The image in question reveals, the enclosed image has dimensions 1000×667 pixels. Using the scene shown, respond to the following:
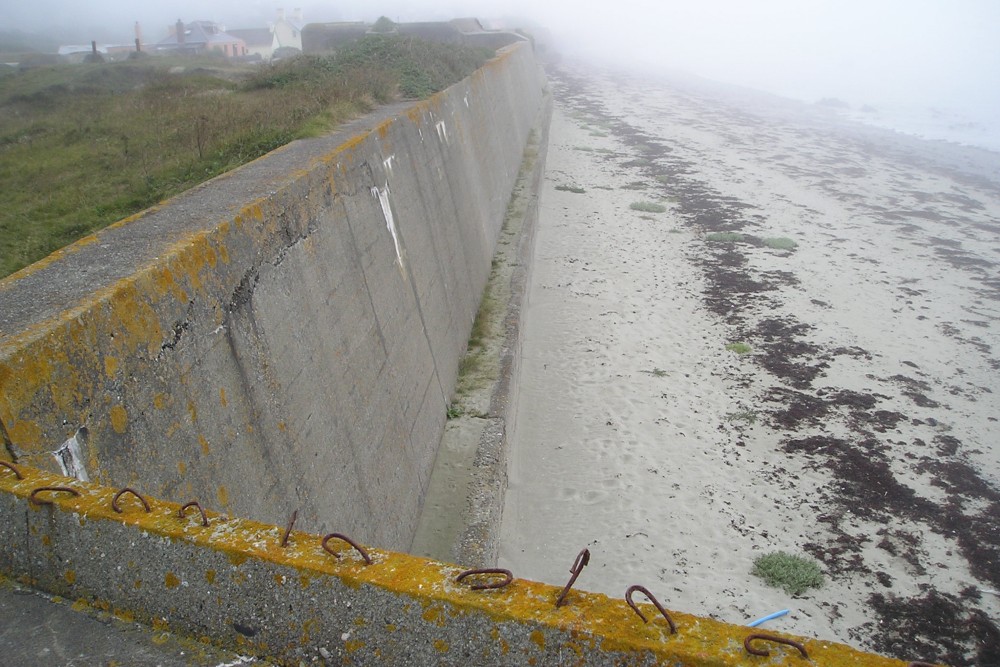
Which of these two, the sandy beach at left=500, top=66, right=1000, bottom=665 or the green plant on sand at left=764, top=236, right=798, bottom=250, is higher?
the green plant on sand at left=764, top=236, right=798, bottom=250

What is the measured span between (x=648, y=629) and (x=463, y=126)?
462 inches

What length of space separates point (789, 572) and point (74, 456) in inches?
244

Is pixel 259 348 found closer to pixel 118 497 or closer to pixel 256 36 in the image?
pixel 118 497

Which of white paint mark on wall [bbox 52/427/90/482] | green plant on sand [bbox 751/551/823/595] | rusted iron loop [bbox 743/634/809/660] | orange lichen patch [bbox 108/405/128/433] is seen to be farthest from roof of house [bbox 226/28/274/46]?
rusted iron loop [bbox 743/634/809/660]

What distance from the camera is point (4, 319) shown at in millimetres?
2912

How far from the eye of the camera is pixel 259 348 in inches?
161

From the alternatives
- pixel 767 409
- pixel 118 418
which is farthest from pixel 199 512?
pixel 767 409

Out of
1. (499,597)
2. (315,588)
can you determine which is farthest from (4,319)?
(499,597)

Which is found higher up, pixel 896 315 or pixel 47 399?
pixel 47 399

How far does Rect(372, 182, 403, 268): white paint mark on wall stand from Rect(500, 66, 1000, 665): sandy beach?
2.91 m

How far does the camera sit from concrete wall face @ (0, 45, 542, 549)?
2.84 meters

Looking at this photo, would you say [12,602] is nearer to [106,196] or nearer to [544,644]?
[544,644]

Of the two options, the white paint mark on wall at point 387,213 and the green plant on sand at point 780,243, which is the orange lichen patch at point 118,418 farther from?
the green plant on sand at point 780,243

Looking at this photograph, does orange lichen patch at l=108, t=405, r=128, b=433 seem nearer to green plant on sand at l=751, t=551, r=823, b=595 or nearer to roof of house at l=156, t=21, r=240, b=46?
green plant on sand at l=751, t=551, r=823, b=595
